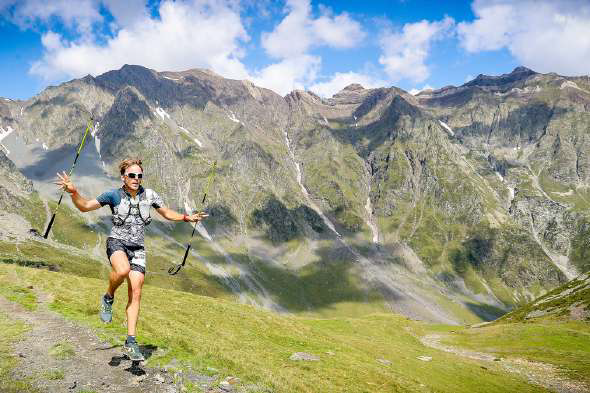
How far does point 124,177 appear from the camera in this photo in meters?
13.6

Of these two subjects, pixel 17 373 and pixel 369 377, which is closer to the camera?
pixel 17 373

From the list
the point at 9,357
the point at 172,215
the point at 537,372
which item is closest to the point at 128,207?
the point at 172,215

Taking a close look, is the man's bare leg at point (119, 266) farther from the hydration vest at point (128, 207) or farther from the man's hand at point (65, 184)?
the man's hand at point (65, 184)

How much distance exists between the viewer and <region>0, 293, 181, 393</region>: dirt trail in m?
11.6

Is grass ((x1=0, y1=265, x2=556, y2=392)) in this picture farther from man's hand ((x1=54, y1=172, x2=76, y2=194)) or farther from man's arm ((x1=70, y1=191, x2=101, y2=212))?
man's hand ((x1=54, y1=172, x2=76, y2=194))

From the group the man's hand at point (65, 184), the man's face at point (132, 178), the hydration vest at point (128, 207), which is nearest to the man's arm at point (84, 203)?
the man's hand at point (65, 184)

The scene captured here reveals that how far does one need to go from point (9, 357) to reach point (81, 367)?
218cm

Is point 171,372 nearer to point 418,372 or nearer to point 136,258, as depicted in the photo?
point 136,258

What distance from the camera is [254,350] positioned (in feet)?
75.5

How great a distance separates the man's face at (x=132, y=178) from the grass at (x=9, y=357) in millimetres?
5955

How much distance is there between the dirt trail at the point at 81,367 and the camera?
11562 mm

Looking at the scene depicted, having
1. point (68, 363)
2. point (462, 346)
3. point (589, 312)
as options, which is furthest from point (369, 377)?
point (589, 312)

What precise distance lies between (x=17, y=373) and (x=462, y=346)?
65.7m

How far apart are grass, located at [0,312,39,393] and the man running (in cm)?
A: 271
